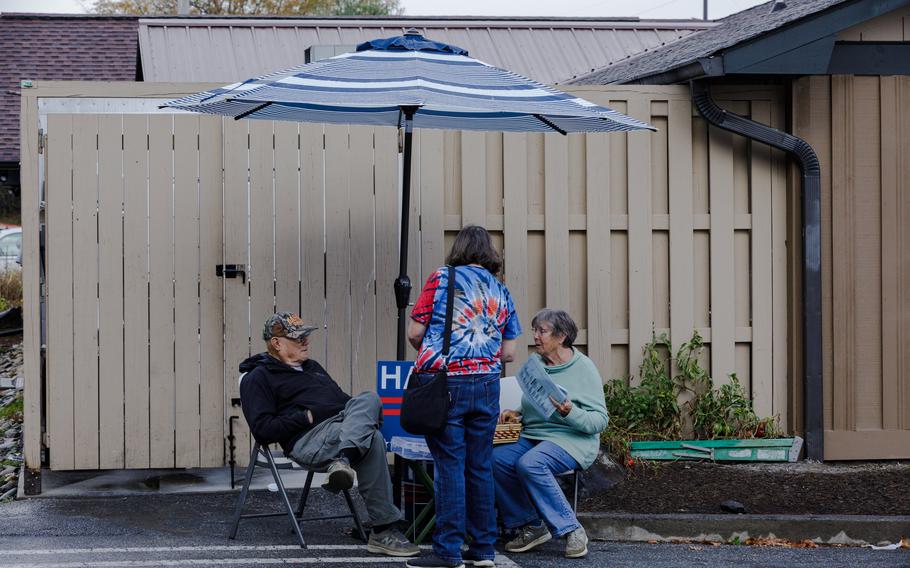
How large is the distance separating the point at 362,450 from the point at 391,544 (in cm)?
47

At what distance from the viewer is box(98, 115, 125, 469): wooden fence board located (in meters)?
7.12

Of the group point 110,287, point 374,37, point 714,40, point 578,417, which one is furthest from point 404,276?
point 374,37

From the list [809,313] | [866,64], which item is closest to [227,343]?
[809,313]

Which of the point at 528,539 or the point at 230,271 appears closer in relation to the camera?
the point at 528,539

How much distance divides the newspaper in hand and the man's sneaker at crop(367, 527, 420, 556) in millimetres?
938

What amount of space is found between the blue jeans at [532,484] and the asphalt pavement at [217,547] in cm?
19

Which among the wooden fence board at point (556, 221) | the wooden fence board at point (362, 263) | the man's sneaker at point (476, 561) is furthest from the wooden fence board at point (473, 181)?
the man's sneaker at point (476, 561)

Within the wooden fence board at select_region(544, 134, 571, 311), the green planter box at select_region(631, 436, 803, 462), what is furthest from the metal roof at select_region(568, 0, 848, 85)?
the green planter box at select_region(631, 436, 803, 462)

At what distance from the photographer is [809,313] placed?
7590 mm

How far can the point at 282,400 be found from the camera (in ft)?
19.8

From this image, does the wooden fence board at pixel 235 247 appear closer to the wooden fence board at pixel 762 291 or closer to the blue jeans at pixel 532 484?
the blue jeans at pixel 532 484

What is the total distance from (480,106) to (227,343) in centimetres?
248

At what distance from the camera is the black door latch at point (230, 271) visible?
7262 mm

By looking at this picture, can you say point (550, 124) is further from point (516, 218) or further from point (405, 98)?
point (405, 98)
